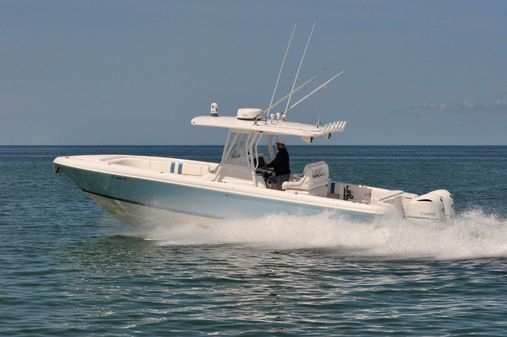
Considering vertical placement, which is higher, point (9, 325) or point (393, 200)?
point (393, 200)

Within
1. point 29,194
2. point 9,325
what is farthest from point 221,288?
point 29,194

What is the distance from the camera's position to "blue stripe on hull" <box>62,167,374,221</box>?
53.8ft

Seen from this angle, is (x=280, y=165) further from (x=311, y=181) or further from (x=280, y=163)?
(x=311, y=181)

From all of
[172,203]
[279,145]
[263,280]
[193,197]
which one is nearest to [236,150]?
[279,145]

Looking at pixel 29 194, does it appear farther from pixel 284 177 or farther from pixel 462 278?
pixel 462 278

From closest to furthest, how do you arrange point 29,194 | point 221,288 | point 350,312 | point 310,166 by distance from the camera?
point 350,312, point 221,288, point 310,166, point 29,194

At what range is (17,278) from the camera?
1420cm

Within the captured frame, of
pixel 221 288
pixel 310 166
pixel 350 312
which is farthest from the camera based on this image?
pixel 310 166

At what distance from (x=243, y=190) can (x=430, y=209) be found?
11.7 feet

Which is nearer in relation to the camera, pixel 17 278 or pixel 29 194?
pixel 17 278

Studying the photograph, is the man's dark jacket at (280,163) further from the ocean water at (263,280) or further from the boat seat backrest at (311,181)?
the ocean water at (263,280)

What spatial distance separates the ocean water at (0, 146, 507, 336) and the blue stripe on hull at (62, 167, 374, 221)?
0.20 meters

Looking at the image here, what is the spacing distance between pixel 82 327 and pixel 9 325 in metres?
0.94

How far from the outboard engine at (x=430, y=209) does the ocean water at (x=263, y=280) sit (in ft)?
0.70
